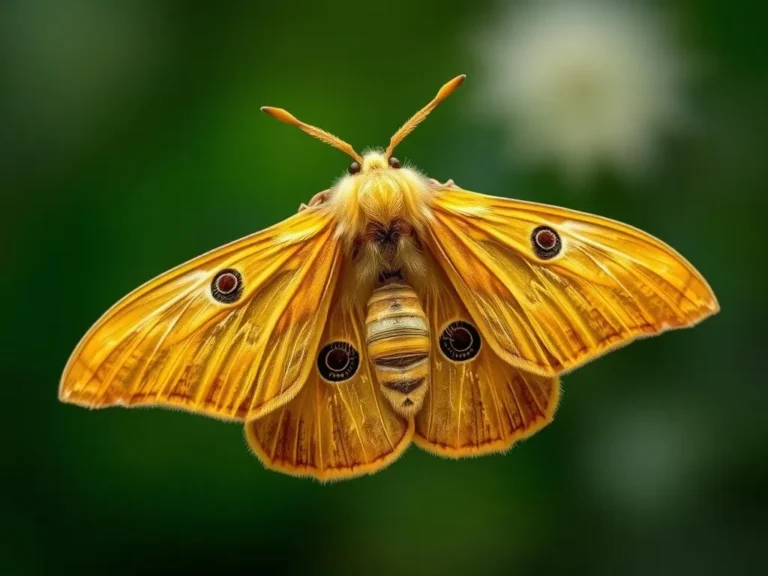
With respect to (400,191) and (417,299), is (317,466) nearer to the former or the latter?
(417,299)

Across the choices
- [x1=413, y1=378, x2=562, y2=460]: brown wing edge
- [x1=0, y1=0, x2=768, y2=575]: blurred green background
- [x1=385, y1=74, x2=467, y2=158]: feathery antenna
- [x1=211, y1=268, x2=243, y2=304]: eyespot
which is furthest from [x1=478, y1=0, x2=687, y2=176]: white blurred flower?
[x1=211, y1=268, x2=243, y2=304]: eyespot

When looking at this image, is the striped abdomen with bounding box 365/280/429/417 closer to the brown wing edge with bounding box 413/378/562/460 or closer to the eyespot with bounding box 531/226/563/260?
the brown wing edge with bounding box 413/378/562/460

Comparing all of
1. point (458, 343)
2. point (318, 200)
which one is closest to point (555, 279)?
point (458, 343)

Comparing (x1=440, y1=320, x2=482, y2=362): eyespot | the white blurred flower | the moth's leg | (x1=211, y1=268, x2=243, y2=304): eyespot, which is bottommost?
(x1=440, y1=320, x2=482, y2=362): eyespot

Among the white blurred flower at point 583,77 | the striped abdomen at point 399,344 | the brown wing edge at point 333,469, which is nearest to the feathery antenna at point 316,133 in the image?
the striped abdomen at point 399,344

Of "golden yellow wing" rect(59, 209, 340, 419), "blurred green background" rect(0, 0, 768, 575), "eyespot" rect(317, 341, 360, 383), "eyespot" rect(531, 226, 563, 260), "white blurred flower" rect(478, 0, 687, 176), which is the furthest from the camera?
"white blurred flower" rect(478, 0, 687, 176)

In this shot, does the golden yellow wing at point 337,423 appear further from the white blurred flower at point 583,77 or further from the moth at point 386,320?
the white blurred flower at point 583,77
